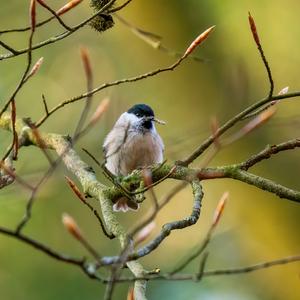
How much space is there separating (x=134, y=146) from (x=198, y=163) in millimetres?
923

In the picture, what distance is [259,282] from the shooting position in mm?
4930

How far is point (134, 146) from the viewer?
3.94 m

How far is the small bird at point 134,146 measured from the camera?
3896mm

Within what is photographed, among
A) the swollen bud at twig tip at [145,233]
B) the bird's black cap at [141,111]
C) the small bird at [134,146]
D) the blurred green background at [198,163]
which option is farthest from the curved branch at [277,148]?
the blurred green background at [198,163]

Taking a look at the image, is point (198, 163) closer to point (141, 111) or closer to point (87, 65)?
point (141, 111)

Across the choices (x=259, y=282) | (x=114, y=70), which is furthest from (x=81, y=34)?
(x=259, y=282)

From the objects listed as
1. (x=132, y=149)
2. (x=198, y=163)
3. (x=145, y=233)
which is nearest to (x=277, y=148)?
(x=145, y=233)

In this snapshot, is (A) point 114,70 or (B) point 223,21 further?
(A) point 114,70

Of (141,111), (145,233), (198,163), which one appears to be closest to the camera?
(145,233)

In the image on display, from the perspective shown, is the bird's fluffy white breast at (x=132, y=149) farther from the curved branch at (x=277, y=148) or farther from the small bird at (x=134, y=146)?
the curved branch at (x=277, y=148)

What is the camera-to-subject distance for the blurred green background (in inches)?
188

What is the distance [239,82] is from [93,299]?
10.2ft

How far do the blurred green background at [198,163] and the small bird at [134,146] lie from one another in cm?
48

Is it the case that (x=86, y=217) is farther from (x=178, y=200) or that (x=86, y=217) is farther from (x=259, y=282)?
(x=259, y=282)
